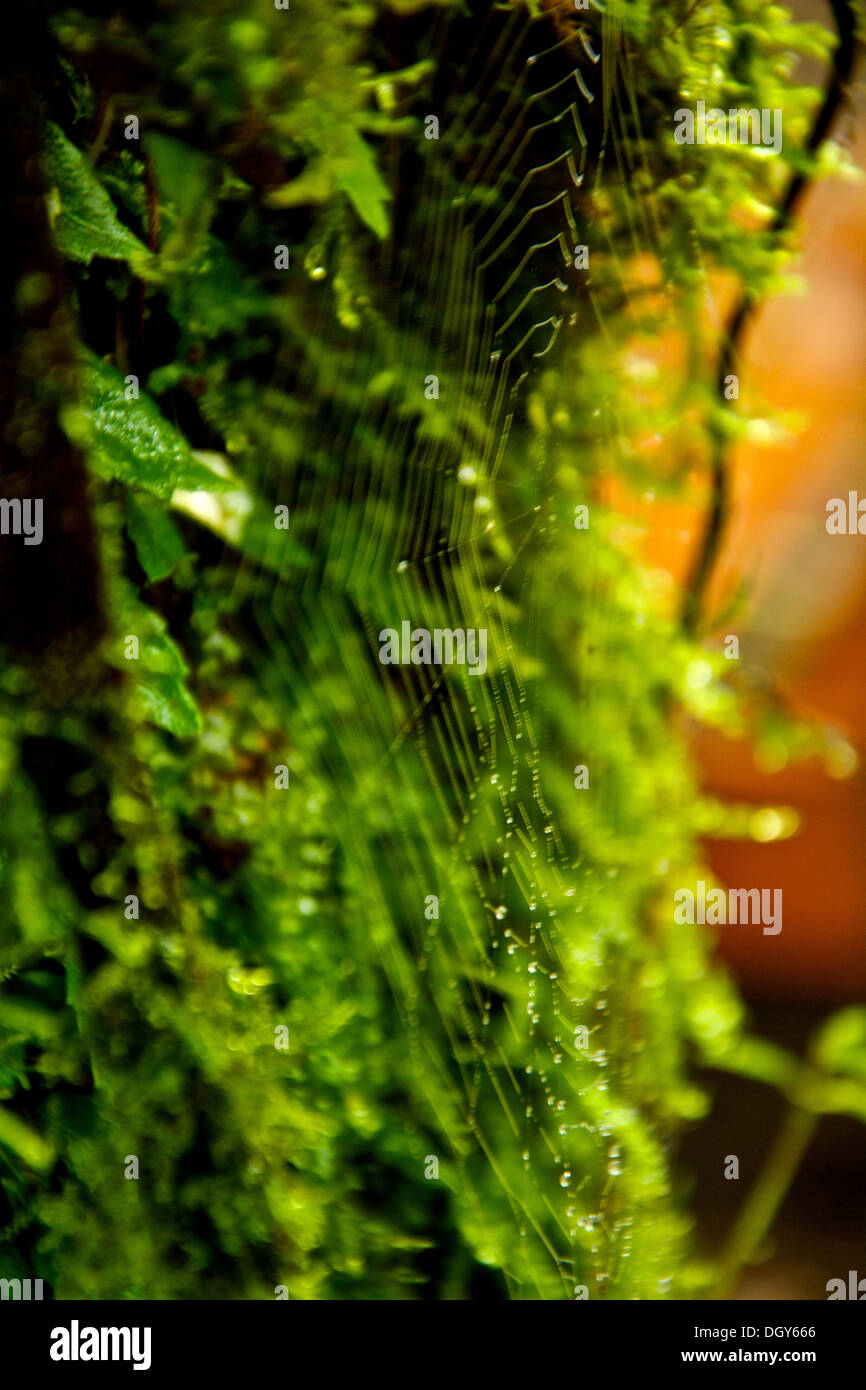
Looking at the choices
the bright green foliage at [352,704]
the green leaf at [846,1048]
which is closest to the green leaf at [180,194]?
the bright green foliage at [352,704]

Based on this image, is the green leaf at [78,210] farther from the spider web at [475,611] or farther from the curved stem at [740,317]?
the curved stem at [740,317]

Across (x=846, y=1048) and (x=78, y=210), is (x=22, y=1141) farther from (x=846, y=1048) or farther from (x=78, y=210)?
(x=846, y=1048)

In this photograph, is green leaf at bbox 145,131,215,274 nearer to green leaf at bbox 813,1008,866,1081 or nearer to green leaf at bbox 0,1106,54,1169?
green leaf at bbox 0,1106,54,1169

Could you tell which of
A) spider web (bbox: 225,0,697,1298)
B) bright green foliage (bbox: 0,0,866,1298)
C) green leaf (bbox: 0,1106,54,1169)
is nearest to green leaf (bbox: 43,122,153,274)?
bright green foliage (bbox: 0,0,866,1298)

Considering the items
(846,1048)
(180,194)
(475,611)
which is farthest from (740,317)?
(846,1048)
